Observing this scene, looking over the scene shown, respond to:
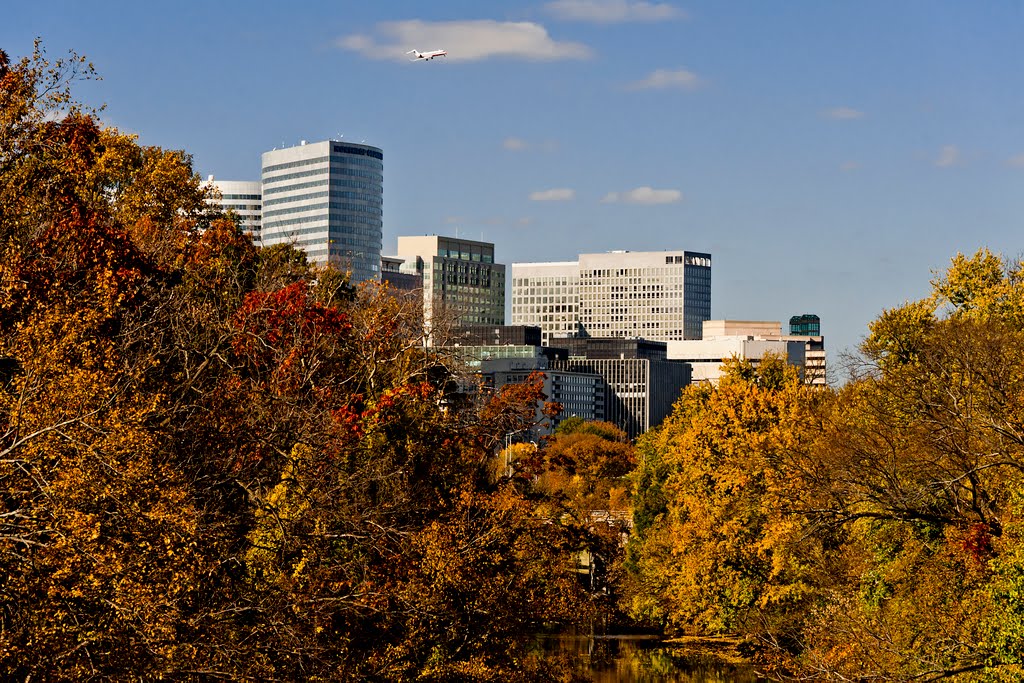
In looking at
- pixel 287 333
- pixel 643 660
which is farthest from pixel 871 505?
pixel 643 660

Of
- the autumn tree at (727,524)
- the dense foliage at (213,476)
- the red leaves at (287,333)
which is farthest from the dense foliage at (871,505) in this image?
the red leaves at (287,333)

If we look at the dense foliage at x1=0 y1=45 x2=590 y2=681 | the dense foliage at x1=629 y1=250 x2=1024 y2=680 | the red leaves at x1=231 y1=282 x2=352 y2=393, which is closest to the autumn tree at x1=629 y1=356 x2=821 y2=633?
the dense foliage at x1=629 y1=250 x2=1024 y2=680

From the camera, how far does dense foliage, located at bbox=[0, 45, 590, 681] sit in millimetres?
24719

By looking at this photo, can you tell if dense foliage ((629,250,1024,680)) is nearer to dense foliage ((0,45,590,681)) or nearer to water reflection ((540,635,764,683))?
water reflection ((540,635,764,683))

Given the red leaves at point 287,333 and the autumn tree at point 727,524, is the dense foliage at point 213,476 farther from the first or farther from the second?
the autumn tree at point 727,524

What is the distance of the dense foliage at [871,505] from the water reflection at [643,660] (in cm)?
244

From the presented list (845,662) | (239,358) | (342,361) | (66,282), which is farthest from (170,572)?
(845,662)

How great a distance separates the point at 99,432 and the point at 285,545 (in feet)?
29.0

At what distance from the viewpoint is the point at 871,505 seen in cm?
4725

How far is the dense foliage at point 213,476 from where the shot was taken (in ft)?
81.1

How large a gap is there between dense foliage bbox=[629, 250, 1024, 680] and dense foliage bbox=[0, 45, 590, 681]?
945 cm

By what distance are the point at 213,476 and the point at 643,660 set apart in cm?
4970

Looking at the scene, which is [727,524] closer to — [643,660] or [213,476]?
[643,660]

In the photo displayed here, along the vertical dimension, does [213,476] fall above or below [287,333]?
below
